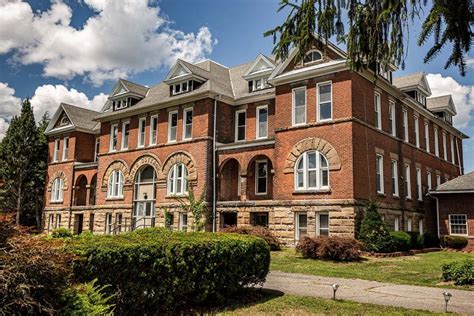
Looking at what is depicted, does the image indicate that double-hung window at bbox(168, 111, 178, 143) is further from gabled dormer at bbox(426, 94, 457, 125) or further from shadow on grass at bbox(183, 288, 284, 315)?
gabled dormer at bbox(426, 94, 457, 125)

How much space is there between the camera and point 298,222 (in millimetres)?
23828

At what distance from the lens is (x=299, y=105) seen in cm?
2519

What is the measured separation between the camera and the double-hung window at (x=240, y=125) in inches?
1217

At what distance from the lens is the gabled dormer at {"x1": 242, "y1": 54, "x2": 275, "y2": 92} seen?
29.5 m

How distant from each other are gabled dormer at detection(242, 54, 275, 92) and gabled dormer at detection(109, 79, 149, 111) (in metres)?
10.7

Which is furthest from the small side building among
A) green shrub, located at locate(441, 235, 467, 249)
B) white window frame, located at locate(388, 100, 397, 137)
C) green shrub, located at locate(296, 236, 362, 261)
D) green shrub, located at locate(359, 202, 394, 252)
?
green shrub, located at locate(296, 236, 362, 261)

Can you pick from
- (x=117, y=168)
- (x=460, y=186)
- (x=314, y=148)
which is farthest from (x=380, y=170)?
(x=117, y=168)

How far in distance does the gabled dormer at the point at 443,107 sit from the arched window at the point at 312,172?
19.8 metres

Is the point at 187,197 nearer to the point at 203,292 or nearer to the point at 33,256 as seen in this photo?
the point at 203,292

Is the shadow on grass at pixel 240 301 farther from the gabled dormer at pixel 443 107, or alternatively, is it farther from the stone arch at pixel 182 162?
the gabled dormer at pixel 443 107

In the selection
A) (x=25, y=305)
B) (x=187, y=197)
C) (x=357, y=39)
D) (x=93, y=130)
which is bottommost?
(x=25, y=305)

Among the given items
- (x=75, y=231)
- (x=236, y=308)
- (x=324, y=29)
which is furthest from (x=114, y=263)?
(x=75, y=231)

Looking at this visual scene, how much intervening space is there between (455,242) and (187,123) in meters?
19.7

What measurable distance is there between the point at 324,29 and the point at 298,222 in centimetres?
1720
